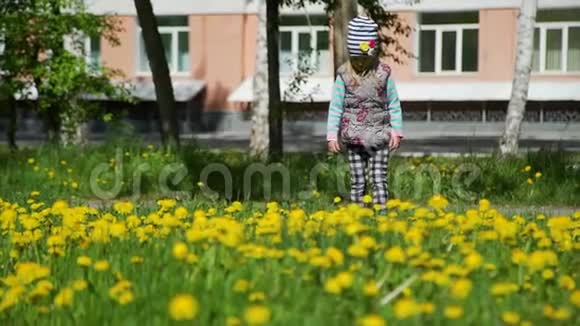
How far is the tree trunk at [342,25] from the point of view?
13.3m

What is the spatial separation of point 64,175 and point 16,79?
18.3 feet

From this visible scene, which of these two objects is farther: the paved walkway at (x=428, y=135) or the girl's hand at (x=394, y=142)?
the paved walkway at (x=428, y=135)

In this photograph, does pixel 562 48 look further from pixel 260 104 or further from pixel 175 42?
pixel 260 104

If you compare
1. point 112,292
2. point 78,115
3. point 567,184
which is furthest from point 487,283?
point 78,115

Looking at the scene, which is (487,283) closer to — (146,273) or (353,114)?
(146,273)

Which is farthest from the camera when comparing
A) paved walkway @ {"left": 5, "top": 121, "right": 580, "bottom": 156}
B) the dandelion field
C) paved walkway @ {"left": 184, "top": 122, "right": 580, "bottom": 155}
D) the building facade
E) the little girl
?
the building facade

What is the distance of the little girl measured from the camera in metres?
9.18

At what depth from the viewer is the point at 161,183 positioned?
1441cm

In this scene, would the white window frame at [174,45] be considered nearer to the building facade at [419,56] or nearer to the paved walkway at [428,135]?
the building facade at [419,56]

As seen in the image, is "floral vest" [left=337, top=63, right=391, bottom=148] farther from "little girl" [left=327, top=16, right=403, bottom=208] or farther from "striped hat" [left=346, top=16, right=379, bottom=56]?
"striped hat" [left=346, top=16, right=379, bottom=56]

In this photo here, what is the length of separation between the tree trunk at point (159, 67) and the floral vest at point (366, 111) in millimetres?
8092
